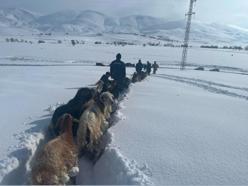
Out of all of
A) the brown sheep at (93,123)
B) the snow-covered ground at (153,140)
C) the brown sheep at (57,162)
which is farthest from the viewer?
the brown sheep at (93,123)

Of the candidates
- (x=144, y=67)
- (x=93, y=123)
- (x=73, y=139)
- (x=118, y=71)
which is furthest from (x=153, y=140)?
(x=144, y=67)

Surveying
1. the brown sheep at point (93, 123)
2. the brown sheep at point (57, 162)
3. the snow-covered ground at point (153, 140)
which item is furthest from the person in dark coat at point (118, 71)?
the brown sheep at point (57, 162)

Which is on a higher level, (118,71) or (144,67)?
(118,71)

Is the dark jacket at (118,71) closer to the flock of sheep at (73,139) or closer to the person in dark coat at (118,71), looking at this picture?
the person in dark coat at (118,71)

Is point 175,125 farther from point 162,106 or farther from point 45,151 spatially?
point 45,151


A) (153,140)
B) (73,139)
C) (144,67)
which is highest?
(73,139)

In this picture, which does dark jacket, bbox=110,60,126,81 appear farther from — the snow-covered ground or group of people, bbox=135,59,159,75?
group of people, bbox=135,59,159,75

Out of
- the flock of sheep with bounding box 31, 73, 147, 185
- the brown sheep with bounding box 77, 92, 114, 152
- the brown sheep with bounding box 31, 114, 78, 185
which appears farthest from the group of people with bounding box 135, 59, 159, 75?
the brown sheep with bounding box 31, 114, 78, 185

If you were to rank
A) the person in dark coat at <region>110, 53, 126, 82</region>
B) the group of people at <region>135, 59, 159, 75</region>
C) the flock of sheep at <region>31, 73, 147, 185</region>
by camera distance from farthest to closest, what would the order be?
the group of people at <region>135, 59, 159, 75</region> → the person in dark coat at <region>110, 53, 126, 82</region> → the flock of sheep at <region>31, 73, 147, 185</region>

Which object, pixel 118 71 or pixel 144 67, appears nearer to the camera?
pixel 118 71

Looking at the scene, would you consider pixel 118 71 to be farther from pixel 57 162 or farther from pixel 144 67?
pixel 144 67

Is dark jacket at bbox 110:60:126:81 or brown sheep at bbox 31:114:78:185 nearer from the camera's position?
brown sheep at bbox 31:114:78:185

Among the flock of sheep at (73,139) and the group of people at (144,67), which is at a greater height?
the flock of sheep at (73,139)

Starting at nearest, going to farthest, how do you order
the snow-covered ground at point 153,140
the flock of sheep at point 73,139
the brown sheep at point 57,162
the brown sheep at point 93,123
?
the brown sheep at point 57,162, the flock of sheep at point 73,139, the snow-covered ground at point 153,140, the brown sheep at point 93,123
